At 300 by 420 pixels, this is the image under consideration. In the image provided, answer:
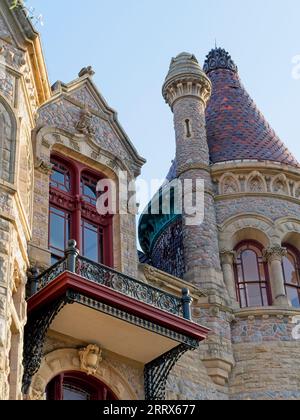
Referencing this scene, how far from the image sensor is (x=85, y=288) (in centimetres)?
1766

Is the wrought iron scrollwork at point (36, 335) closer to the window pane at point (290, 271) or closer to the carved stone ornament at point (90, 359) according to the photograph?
the carved stone ornament at point (90, 359)

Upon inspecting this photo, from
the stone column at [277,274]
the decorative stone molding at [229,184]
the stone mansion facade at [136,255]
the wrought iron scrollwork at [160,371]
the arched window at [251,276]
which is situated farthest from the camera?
the decorative stone molding at [229,184]

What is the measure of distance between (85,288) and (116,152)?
5800 millimetres

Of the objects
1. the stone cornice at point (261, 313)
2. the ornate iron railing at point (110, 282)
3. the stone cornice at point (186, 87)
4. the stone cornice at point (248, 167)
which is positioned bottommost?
the ornate iron railing at point (110, 282)

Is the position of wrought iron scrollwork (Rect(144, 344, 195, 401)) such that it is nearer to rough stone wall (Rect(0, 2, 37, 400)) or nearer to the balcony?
the balcony

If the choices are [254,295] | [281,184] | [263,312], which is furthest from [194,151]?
[263,312]

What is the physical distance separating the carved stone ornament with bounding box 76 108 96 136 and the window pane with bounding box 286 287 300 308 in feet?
20.2

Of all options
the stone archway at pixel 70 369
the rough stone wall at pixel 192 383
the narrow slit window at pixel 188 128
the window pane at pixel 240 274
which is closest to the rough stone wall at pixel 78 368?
the stone archway at pixel 70 369

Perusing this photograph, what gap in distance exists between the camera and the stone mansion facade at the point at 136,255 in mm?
17766

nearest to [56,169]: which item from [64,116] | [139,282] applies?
[64,116]

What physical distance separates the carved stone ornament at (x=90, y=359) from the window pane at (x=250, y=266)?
623 cm

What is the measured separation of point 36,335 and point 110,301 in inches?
58.1

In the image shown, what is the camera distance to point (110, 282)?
18.9 m

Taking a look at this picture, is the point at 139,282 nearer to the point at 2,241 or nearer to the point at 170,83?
the point at 2,241
